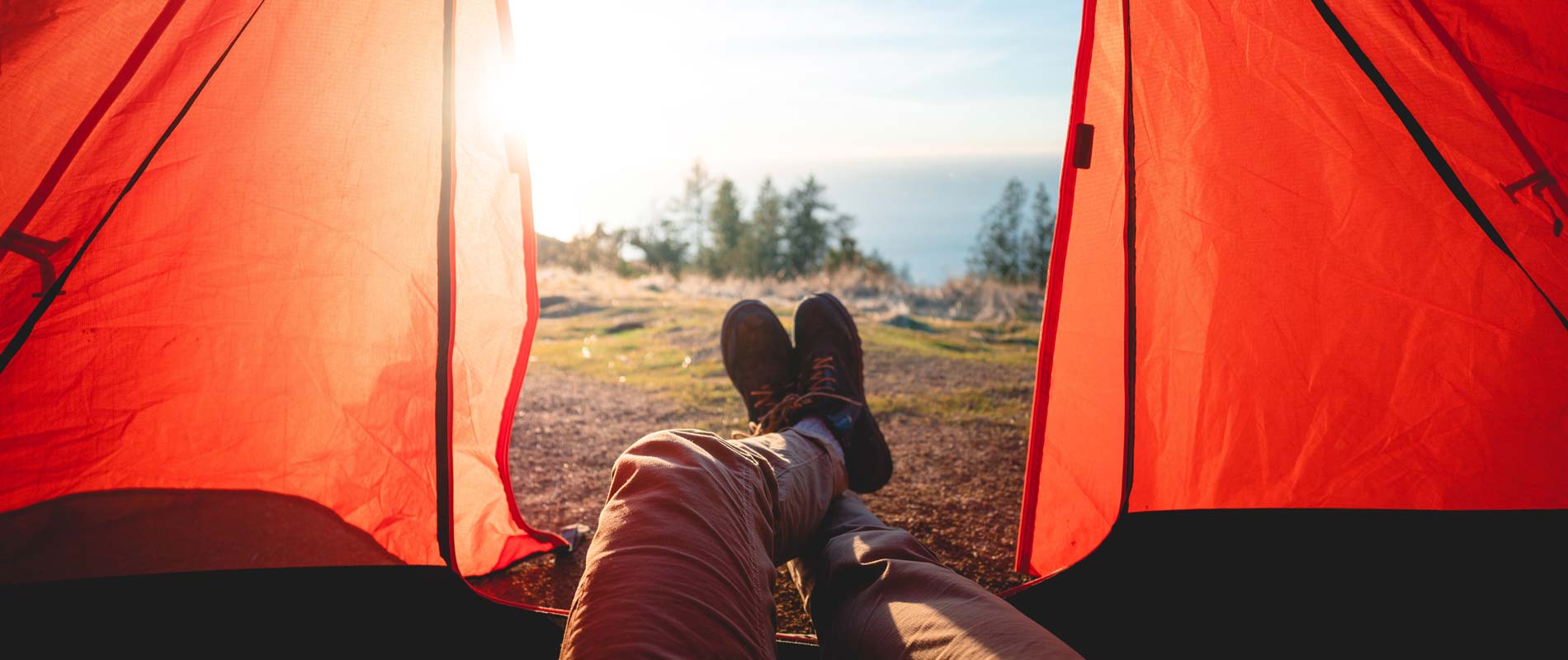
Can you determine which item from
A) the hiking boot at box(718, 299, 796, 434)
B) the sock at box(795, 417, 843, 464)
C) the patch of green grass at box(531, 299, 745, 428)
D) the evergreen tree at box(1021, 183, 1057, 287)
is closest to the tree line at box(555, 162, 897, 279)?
the evergreen tree at box(1021, 183, 1057, 287)

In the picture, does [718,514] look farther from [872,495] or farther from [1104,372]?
[872,495]

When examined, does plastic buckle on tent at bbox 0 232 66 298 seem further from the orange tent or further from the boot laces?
the boot laces

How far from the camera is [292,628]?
166 cm

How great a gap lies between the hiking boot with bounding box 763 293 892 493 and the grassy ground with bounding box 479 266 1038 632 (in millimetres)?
220

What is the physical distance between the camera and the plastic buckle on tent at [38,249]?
1407 mm

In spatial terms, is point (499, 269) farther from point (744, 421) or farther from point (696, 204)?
point (696, 204)

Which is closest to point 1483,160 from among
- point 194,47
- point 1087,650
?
point 1087,650

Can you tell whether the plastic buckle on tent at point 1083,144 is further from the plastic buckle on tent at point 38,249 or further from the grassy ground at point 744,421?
the plastic buckle on tent at point 38,249

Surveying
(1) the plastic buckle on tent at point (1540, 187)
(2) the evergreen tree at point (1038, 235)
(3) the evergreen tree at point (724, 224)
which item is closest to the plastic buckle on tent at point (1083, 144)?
(1) the plastic buckle on tent at point (1540, 187)

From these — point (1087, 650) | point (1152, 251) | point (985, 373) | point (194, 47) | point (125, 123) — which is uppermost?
point (194, 47)

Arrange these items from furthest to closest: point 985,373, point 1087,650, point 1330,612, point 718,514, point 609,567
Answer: point 985,373 → point 1330,612 → point 1087,650 → point 718,514 → point 609,567

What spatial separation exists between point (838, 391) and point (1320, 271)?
4.46 feet

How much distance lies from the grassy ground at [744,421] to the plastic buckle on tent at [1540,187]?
1.36 metres

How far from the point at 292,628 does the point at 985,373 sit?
10.9 feet
